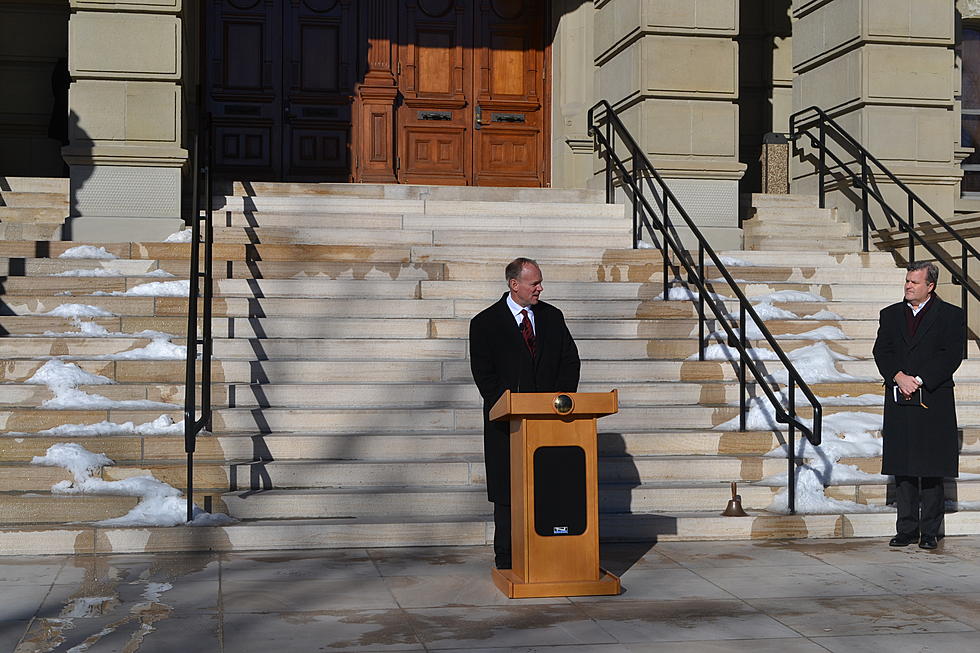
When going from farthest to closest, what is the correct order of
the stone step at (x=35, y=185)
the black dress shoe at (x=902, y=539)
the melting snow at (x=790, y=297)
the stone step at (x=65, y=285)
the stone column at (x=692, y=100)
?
the stone column at (x=692, y=100) < the stone step at (x=35, y=185) < the melting snow at (x=790, y=297) < the stone step at (x=65, y=285) < the black dress shoe at (x=902, y=539)

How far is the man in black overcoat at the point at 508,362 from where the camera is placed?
7.33 metres

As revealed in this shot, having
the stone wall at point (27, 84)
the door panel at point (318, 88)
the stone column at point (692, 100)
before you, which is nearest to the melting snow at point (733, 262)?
the stone column at point (692, 100)

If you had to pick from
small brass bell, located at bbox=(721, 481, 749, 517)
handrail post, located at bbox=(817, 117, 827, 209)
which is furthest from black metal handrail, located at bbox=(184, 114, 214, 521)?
handrail post, located at bbox=(817, 117, 827, 209)

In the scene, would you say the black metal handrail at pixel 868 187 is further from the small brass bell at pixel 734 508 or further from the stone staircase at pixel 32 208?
the stone staircase at pixel 32 208

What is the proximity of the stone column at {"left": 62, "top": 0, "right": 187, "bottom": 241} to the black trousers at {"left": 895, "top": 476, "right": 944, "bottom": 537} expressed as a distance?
25.4ft

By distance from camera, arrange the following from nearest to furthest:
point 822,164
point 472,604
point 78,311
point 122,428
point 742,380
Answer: point 472,604, point 122,428, point 742,380, point 78,311, point 822,164

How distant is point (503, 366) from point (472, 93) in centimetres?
1008

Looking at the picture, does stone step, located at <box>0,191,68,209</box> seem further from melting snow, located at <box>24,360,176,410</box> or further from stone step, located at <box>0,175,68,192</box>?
melting snow, located at <box>24,360,176,410</box>

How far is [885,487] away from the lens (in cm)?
933

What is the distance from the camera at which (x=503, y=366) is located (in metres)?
7.38

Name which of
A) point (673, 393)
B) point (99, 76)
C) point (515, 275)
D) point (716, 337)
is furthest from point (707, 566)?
point (99, 76)

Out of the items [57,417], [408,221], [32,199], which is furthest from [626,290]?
[32,199]

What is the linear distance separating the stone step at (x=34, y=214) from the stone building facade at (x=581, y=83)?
1.28 feet

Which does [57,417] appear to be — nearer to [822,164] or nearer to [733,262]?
[733,262]
